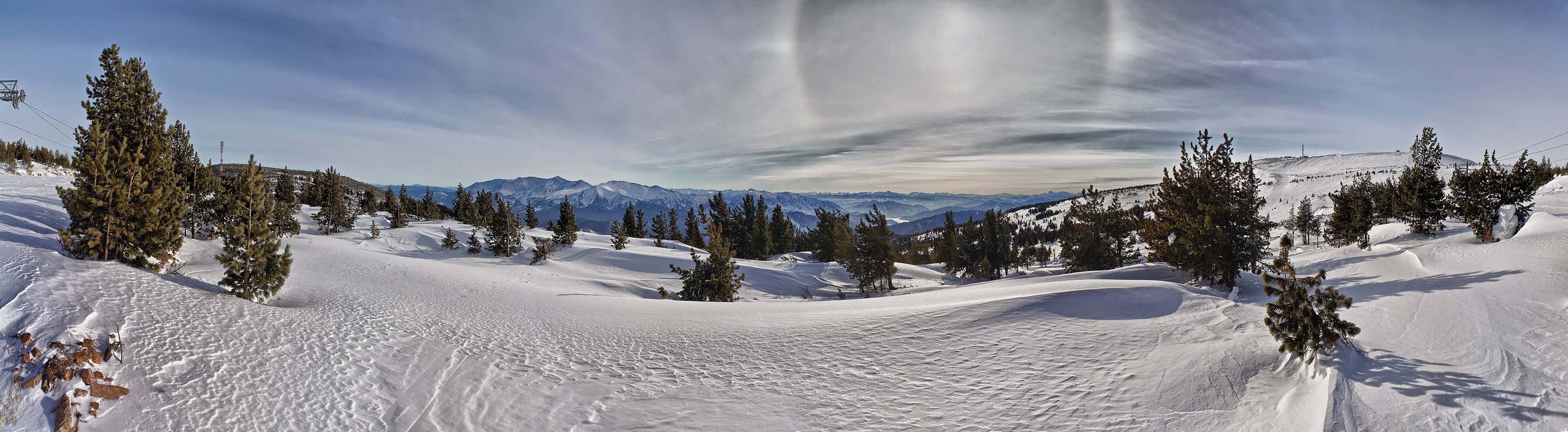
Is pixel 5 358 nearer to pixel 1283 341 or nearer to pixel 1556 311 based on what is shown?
pixel 1283 341

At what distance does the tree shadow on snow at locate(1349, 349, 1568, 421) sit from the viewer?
14.2 ft

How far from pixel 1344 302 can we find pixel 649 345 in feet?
29.4

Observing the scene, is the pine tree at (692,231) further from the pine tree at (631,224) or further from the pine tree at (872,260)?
the pine tree at (872,260)

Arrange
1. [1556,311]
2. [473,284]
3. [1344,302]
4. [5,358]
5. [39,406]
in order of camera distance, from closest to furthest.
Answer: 1. [39,406]
2. [5,358]
3. [1344,302]
4. [1556,311]
5. [473,284]

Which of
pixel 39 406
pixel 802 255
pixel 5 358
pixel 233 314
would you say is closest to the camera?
pixel 39 406

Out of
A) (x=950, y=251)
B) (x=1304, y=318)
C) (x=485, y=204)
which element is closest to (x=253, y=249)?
(x=1304, y=318)

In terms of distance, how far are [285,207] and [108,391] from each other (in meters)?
25.4

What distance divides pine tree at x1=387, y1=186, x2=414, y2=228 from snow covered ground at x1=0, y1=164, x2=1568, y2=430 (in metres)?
23.2

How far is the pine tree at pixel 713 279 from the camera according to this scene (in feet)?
56.2

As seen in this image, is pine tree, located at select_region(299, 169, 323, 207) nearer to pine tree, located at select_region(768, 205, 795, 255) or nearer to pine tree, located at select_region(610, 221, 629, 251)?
pine tree, located at select_region(610, 221, 629, 251)

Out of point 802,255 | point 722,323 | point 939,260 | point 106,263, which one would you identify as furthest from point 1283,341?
point 939,260

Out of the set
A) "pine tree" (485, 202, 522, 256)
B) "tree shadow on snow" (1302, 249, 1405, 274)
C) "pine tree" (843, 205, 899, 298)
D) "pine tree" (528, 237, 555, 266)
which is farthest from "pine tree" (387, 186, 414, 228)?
"tree shadow on snow" (1302, 249, 1405, 274)

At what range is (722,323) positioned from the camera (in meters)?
9.29

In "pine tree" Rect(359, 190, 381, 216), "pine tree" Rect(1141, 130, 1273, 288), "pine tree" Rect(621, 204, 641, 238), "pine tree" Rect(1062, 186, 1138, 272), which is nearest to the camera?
"pine tree" Rect(1141, 130, 1273, 288)
